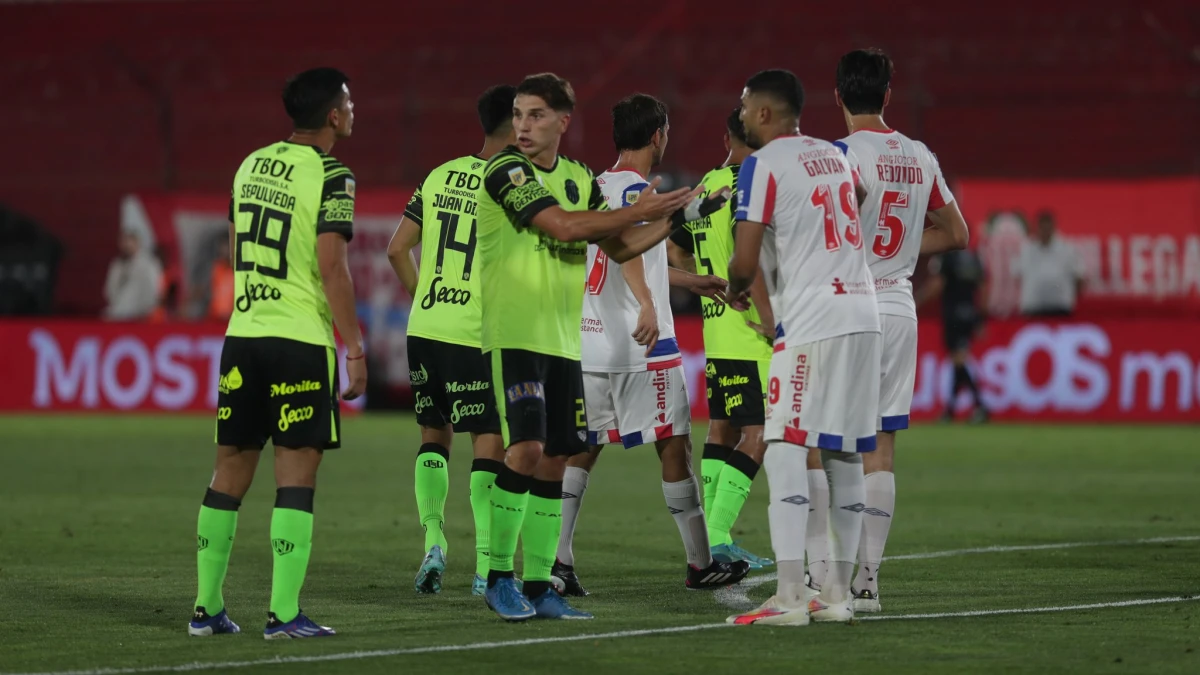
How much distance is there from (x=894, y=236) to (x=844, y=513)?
1322 millimetres

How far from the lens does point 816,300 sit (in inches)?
277

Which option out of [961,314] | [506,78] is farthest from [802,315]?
[506,78]

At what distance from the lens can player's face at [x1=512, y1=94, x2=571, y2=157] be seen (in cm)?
732

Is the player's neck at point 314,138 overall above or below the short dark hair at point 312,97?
below

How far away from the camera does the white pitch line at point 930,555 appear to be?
Result: 7965 mm

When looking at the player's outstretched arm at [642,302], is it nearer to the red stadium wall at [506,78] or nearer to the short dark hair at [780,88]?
the short dark hair at [780,88]

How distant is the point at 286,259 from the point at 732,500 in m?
3.02

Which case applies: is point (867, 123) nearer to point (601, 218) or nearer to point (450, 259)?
point (601, 218)

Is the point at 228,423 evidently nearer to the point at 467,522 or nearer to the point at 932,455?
the point at 467,522

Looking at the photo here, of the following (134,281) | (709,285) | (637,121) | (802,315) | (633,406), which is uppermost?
(134,281)

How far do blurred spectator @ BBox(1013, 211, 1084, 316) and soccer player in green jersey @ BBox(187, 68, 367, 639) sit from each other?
1580 cm

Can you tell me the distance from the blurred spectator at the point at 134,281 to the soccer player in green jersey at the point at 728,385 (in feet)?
49.6

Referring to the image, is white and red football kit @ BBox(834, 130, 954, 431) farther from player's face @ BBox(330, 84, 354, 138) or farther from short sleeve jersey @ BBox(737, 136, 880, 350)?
player's face @ BBox(330, 84, 354, 138)

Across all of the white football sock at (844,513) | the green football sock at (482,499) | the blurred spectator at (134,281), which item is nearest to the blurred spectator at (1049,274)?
the blurred spectator at (134,281)
